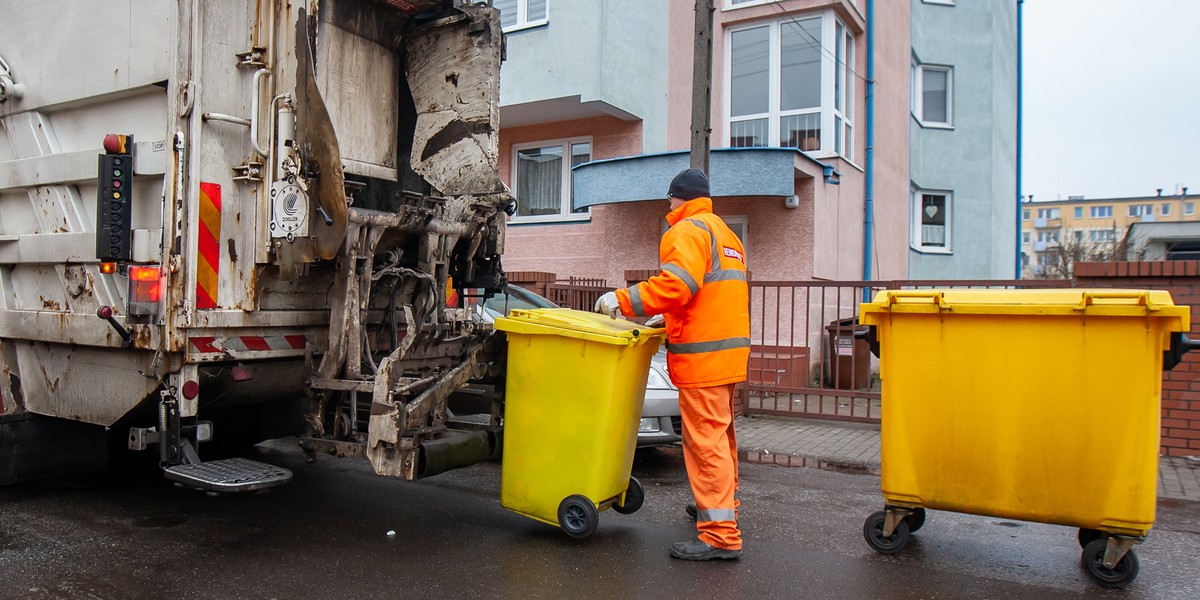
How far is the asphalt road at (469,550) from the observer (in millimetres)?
3602

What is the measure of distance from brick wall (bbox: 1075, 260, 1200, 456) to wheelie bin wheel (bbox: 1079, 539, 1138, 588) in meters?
3.38

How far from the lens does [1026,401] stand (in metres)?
3.77

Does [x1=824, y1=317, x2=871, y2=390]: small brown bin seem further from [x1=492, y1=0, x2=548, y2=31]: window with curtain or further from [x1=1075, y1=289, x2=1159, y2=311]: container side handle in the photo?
[x1=492, y1=0, x2=548, y2=31]: window with curtain

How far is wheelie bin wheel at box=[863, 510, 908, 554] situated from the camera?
4.12 meters

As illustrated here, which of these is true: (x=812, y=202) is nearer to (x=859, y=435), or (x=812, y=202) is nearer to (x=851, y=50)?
(x=851, y=50)

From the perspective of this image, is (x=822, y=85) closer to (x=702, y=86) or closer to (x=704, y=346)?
(x=702, y=86)

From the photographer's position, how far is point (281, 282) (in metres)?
4.42

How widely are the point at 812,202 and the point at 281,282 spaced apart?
8.21 metres

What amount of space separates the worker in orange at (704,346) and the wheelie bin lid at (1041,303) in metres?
0.66

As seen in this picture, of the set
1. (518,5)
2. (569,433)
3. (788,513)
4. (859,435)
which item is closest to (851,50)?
(518,5)

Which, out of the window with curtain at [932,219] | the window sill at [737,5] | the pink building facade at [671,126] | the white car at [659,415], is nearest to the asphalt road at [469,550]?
the white car at [659,415]

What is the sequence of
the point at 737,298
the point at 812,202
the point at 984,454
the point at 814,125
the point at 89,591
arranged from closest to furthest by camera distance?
the point at 89,591 < the point at 984,454 < the point at 737,298 < the point at 812,202 < the point at 814,125

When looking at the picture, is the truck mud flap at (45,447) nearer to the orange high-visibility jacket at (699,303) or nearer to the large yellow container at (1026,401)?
the orange high-visibility jacket at (699,303)

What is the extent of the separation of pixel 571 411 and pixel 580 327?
40 centimetres
